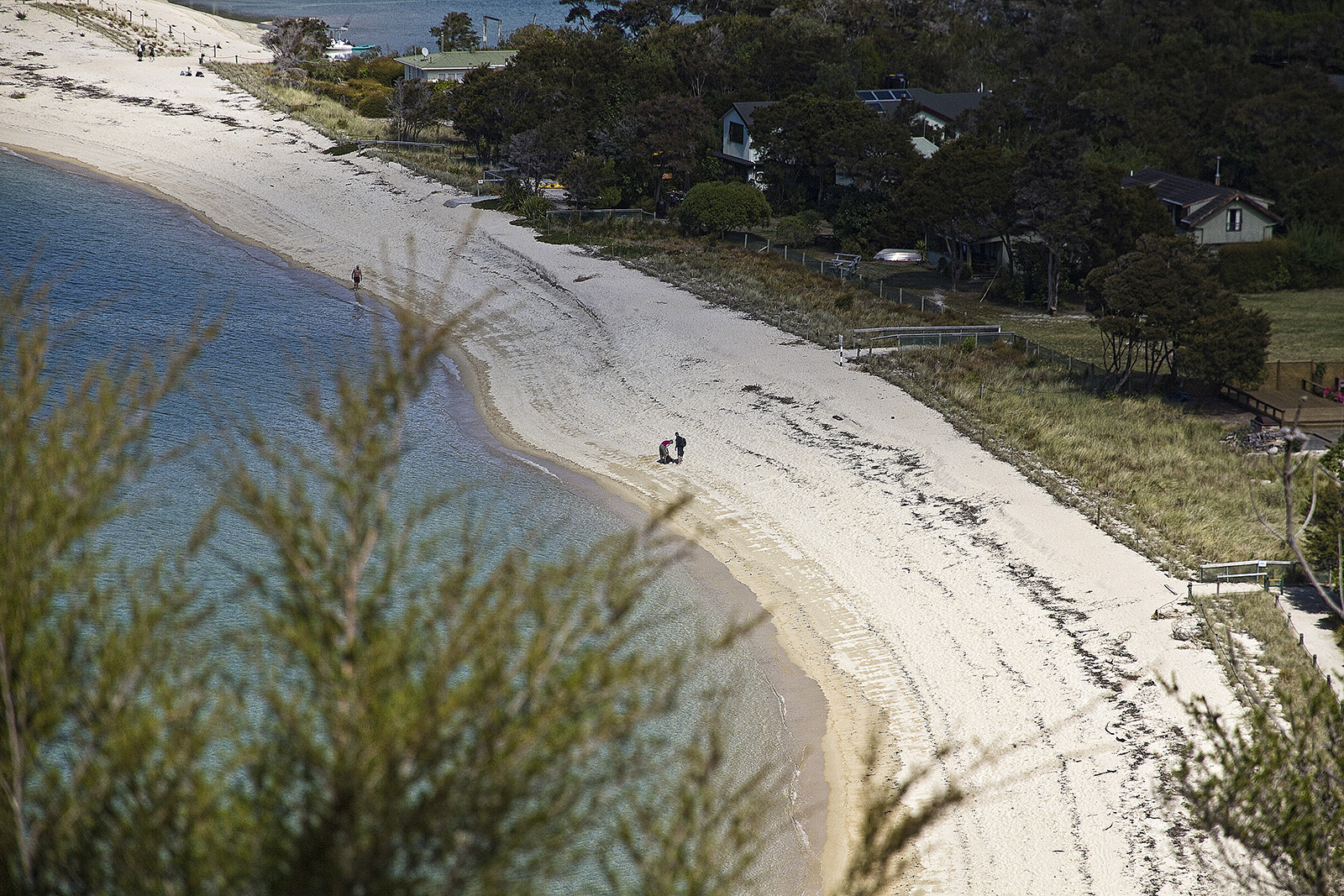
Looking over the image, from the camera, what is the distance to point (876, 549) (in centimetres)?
2552

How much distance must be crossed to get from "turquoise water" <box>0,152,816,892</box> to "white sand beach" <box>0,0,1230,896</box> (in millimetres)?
1134

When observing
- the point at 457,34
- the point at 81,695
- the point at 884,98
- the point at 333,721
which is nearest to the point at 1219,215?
the point at 884,98

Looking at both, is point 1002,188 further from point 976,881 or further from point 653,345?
point 976,881

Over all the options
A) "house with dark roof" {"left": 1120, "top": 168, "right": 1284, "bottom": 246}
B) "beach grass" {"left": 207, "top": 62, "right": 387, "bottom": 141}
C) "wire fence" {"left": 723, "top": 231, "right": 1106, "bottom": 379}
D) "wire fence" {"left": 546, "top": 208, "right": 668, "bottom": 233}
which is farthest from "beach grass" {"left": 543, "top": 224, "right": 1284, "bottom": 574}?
"beach grass" {"left": 207, "top": 62, "right": 387, "bottom": 141}

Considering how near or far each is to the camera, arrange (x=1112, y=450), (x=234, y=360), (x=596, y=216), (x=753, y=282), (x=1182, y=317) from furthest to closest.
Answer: (x=596, y=216) < (x=753, y=282) < (x=234, y=360) < (x=1182, y=317) < (x=1112, y=450)

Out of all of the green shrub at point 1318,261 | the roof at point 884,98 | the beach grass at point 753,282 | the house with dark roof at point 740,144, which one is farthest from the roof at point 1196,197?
the house with dark roof at point 740,144

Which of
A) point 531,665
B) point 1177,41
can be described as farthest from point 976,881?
point 1177,41

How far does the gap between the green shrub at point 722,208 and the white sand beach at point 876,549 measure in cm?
689

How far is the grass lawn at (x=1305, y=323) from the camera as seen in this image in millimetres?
40062

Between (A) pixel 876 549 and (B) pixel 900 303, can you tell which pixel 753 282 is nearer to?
(B) pixel 900 303

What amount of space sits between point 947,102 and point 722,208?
1962cm

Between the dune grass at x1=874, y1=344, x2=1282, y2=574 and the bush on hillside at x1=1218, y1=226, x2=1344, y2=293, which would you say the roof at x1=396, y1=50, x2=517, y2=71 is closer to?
the bush on hillside at x1=1218, y1=226, x2=1344, y2=293

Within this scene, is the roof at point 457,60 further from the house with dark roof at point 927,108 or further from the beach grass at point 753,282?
the beach grass at point 753,282

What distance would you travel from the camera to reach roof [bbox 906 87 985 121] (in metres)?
64.6
